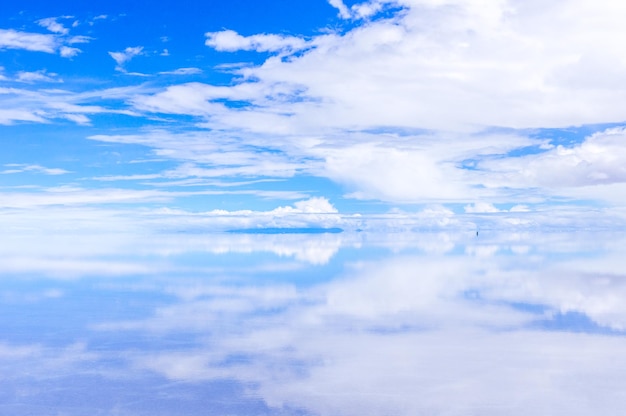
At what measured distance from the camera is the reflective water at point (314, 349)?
17031mm

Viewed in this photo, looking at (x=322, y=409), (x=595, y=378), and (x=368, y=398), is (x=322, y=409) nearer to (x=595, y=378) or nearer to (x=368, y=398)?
(x=368, y=398)

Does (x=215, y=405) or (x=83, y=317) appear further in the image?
(x=83, y=317)

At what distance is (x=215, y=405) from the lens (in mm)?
16609

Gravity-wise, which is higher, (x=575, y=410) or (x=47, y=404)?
(x=47, y=404)

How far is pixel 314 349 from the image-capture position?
23.1 meters

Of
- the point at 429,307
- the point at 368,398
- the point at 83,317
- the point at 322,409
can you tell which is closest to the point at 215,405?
the point at 322,409

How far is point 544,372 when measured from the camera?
20.0 metres

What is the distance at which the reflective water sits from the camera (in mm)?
17031

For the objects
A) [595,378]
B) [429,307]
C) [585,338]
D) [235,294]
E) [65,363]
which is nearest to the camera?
[595,378]

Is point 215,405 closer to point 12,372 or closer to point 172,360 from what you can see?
point 172,360

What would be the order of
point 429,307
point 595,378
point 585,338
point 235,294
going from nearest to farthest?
point 595,378, point 585,338, point 429,307, point 235,294

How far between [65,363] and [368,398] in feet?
34.4

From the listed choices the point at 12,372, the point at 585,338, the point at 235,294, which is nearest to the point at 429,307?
the point at 585,338

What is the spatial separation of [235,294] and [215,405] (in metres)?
22.3
